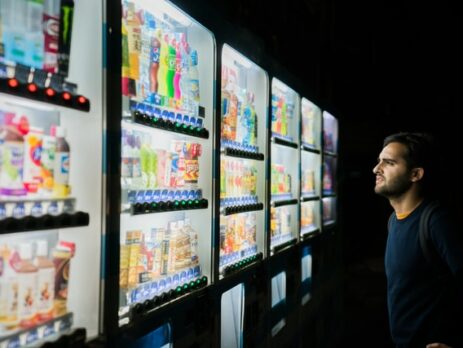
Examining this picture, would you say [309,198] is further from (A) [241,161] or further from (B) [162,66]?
(B) [162,66]

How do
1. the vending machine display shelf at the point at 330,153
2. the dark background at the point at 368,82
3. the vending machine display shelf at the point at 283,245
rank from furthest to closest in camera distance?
the dark background at the point at 368,82, the vending machine display shelf at the point at 330,153, the vending machine display shelf at the point at 283,245

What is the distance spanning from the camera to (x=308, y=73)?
19.8ft

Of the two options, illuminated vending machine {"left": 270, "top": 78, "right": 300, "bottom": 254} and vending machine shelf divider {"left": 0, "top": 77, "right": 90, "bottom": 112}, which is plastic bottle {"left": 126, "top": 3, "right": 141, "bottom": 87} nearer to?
vending machine shelf divider {"left": 0, "top": 77, "right": 90, "bottom": 112}

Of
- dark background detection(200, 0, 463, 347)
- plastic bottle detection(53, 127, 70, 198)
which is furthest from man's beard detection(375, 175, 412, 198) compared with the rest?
dark background detection(200, 0, 463, 347)

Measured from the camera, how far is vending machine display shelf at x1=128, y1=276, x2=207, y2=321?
179 centimetres

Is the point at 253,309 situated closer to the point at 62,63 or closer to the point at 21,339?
the point at 21,339

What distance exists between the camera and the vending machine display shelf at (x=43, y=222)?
128cm

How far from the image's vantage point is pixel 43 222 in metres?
1.38

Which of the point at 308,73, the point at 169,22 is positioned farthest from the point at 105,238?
the point at 308,73

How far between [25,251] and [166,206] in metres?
0.67

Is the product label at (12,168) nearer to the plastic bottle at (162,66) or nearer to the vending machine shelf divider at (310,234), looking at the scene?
the plastic bottle at (162,66)

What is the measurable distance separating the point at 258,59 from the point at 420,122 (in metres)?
7.02

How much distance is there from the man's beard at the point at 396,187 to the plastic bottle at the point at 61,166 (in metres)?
1.56

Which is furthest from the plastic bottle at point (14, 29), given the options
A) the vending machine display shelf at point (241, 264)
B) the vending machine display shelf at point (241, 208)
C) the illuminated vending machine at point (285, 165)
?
the illuminated vending machine at point (285, 165)
